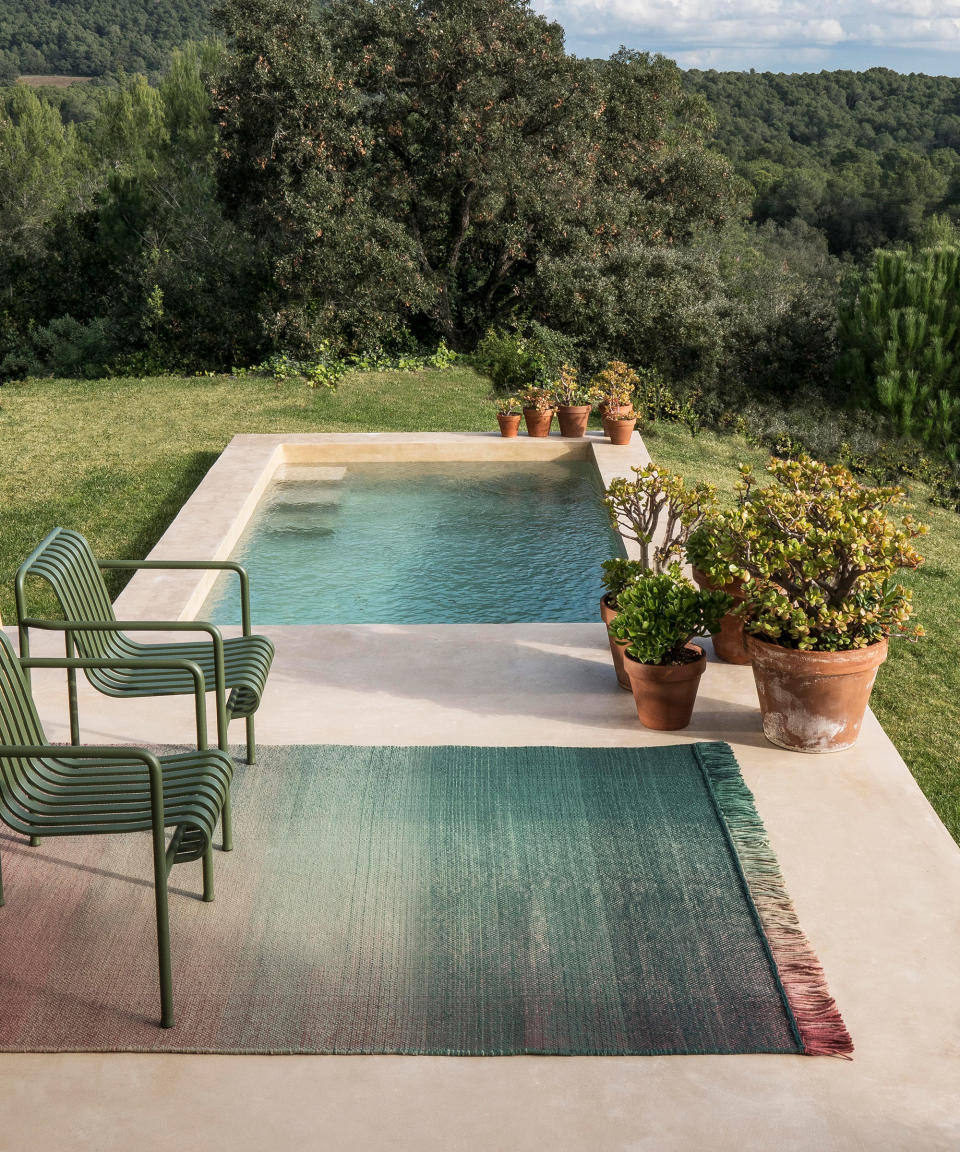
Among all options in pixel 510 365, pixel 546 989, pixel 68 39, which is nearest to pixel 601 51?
pixel 510 365

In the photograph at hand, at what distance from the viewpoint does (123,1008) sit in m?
2.86

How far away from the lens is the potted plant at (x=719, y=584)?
181 inches

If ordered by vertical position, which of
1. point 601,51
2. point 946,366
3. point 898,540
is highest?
point 601,51

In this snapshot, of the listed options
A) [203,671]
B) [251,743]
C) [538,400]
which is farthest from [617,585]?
[538,400]

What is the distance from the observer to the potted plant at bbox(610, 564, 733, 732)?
14.3 ft

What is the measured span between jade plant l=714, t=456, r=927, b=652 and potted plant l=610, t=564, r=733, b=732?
0.18m

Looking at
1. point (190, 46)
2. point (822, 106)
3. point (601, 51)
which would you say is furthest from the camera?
point (822, 106)

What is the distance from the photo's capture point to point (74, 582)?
12.9 ft

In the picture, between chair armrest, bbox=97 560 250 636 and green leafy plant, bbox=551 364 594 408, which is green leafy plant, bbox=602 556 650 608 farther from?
green leafy plant, bbox=551 364 594 408

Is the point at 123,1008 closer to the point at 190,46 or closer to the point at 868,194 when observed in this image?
the point at 190,46

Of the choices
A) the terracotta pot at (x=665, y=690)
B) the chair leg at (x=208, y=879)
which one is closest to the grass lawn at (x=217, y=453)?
the terracotta pot at (x=665, y=690)

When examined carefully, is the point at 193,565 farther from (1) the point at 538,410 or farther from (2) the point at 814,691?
(1) the point at 538,410

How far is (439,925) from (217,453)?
7.69 metres

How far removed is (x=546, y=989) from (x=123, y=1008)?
110cm
